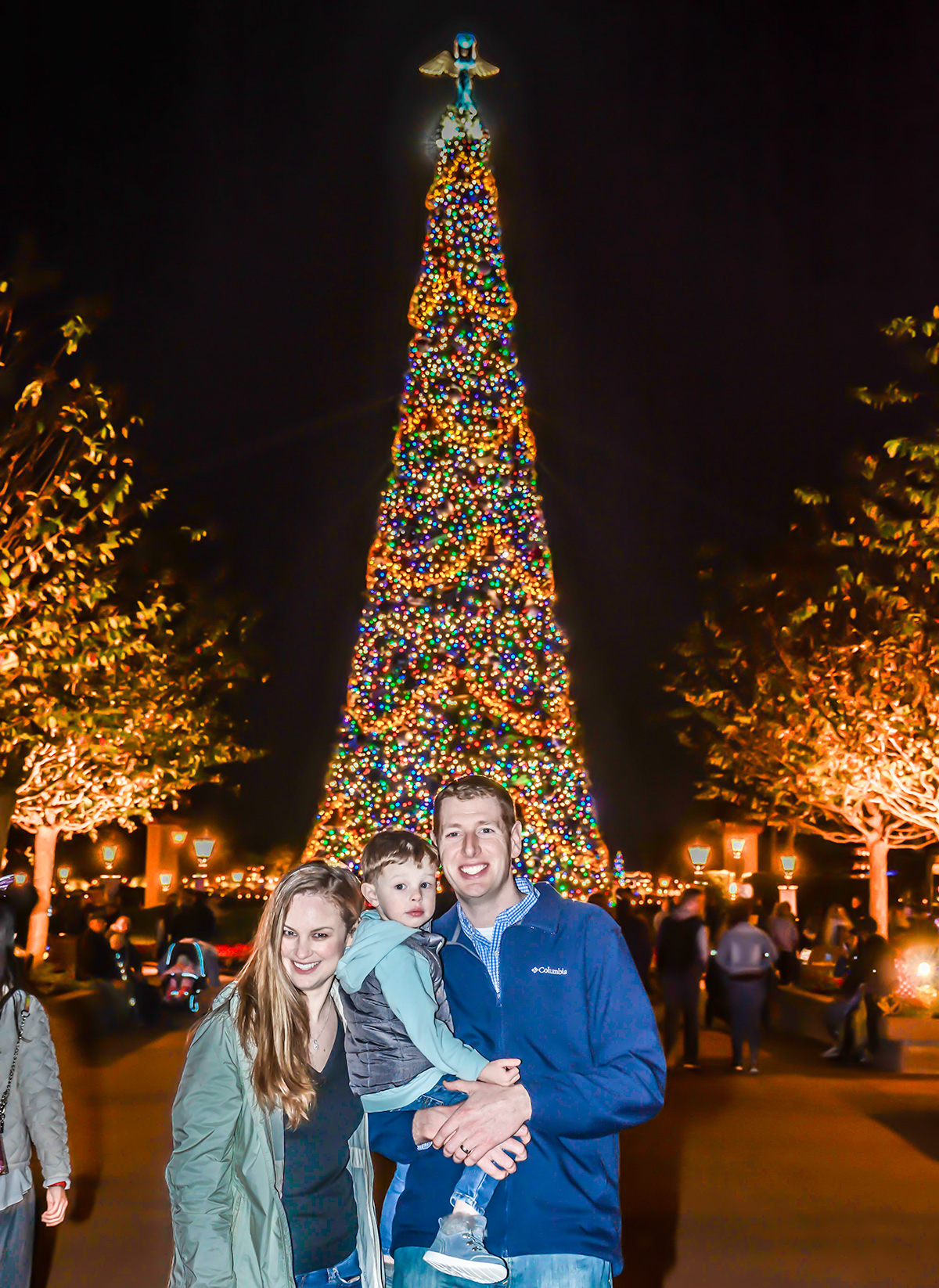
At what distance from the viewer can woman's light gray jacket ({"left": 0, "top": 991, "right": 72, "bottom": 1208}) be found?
479cm

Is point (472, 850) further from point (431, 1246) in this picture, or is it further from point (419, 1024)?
point (431, 1246)

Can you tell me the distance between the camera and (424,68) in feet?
90.9

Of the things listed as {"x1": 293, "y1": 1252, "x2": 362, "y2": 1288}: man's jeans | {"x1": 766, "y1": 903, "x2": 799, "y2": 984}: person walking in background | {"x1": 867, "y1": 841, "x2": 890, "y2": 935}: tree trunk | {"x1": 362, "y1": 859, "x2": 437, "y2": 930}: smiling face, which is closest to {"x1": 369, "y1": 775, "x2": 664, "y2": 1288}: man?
{"x1": 293, "y1": 1252, "x2": 362, "y2": 1288}: man's jeans

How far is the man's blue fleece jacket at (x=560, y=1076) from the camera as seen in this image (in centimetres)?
340

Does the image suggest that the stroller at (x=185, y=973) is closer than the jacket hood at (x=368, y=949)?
No

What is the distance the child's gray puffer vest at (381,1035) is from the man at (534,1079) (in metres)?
0.07

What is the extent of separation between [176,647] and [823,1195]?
20171 mm

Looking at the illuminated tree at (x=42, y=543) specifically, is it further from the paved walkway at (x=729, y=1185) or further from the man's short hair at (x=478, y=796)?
the man's short hair at (x=478, y=796)

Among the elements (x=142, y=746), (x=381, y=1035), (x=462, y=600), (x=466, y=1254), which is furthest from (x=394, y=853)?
(x=142, y=746)

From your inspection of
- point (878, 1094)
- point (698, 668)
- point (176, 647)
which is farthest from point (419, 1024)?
point (698, 668)

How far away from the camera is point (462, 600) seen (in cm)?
2525

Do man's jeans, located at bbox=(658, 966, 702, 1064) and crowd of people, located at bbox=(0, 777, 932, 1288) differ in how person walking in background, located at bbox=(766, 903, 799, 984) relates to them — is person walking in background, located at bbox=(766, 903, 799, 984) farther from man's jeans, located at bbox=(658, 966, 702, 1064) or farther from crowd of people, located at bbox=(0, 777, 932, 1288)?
crowd of people, located at bbox=(0, 777, 932, 1288)

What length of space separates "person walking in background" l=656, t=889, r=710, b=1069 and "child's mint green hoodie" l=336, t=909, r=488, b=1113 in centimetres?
1163

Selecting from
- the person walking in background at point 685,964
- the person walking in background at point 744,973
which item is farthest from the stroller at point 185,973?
the person walking in background at point 744,973
